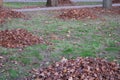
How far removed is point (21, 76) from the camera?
596cm

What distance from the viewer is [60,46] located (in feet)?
27.0

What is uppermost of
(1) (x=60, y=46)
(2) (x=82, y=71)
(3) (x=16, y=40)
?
(2) (x=82, y=71)

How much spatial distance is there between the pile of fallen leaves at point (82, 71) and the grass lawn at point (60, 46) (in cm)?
95

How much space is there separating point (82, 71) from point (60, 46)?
328 cm

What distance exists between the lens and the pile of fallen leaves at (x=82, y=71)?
4933 mm

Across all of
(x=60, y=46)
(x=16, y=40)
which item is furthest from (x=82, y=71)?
(x=16, y=40)

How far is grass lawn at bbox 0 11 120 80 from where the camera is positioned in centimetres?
663

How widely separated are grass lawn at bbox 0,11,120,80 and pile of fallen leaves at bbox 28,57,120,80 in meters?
0.95

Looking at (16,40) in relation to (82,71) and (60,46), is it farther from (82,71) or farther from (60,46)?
(82,71)

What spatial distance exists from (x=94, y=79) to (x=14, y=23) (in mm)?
7701

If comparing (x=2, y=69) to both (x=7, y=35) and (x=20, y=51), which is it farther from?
(x=7, y=35)

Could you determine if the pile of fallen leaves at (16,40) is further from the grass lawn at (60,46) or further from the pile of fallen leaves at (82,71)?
the pile of fallen leaves at (82,71)

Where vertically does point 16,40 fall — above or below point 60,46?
above

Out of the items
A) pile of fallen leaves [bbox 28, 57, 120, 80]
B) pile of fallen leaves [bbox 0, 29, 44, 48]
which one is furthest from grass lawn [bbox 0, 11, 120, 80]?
pile of fallen leaves [bbox 28, 57, 120, 80]
